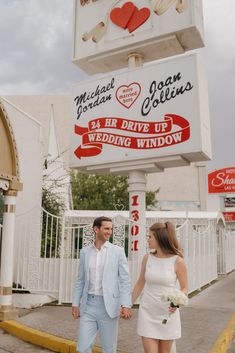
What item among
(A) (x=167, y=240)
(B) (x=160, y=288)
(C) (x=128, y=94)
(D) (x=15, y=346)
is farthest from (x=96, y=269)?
(C) (x=128, y=94)

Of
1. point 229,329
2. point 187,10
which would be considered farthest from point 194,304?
point 187,10

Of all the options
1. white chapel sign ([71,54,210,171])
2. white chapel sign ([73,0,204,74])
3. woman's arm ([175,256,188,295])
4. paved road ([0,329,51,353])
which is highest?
white chapel sign ([73,0,204,74])

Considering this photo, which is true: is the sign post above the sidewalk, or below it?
above

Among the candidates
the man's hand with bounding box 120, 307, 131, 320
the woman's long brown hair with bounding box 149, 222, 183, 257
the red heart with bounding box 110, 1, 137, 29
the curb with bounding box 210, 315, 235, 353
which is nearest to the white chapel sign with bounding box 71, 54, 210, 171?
the red heart with bounding box 110, 1, 137, 29

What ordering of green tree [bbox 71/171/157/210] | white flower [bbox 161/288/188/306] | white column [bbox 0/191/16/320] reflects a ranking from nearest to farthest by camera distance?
white flower [bbox 161/288/188/306] → white column [bbox 0/191/16/320] → green tree [bbox 71/171/157/210]

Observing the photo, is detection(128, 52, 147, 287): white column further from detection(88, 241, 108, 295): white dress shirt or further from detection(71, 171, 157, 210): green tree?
detection(71, 171, 157, 210): green tree

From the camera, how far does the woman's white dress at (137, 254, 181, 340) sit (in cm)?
356

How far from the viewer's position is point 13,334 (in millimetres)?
6512

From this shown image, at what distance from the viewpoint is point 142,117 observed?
954 centimetres

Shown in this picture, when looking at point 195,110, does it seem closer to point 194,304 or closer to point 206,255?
point 194,304

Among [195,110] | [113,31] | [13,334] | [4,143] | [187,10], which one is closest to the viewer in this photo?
[13,334]

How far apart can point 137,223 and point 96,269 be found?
205 inches

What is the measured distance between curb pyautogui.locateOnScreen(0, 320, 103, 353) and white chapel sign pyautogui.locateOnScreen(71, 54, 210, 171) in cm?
462

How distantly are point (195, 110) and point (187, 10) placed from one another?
273 centimetres
